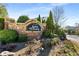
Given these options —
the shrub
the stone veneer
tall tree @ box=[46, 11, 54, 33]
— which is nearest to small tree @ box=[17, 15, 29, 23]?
the stone veneer

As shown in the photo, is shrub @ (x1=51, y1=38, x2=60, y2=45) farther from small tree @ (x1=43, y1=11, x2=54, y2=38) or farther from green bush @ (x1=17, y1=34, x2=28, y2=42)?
green bush @ (x1=17, y1=34, x2=28, y2=42)

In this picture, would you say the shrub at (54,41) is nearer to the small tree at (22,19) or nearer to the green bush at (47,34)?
the green bush at (47,34)

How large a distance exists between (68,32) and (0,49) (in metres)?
0.59

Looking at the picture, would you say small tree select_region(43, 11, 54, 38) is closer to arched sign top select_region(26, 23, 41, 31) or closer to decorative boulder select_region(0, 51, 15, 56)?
arched sign top select_region(26, 23, 41, 31)

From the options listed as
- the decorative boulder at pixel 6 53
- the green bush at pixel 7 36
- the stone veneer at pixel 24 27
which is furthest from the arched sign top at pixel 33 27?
the decorative boulder at pixel 6 53

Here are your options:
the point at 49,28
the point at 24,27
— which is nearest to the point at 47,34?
the point at 49,28

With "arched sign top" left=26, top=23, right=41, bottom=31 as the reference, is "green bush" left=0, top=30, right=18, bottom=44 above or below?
below

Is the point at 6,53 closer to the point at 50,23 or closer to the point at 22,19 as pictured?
the point at 22,19

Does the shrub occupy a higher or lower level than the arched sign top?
lower

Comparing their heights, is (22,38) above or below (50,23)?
below

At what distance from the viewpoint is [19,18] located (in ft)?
5.53

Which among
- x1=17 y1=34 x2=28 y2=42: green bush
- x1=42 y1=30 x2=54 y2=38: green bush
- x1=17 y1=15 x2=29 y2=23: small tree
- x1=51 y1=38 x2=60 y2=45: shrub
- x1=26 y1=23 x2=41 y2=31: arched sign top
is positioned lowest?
x1=51 y1=38 x2=60 y2=45: shrub

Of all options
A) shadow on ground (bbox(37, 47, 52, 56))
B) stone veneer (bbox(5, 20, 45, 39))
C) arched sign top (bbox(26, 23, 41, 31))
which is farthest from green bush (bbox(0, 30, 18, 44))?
shadow on ground (bbox(37, 47, 52, 56))

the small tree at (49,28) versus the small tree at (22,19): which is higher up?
the small tree at (22,19)
